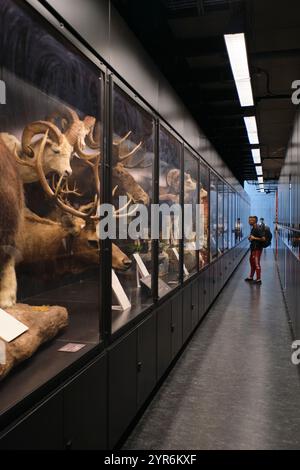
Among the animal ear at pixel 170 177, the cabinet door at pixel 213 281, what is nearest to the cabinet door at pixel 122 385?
the animal ear at pixel 170 177

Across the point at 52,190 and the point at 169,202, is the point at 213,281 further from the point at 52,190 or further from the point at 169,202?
the point at 52,190

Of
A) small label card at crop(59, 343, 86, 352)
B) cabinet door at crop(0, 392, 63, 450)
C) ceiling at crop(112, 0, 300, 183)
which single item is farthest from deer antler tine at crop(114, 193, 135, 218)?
cabinet door at crop(0, 392, 63, 450)

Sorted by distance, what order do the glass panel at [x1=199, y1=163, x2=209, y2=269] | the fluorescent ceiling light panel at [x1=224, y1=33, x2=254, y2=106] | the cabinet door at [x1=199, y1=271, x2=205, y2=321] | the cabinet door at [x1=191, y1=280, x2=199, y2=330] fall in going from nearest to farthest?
the fluorescent ceiling light panel at [x1=224, y1=33, x2=254, y2=106] → the cabinet door at [x1=191, y1=280, x2=199, y2=330] → the cabinet door at [x1=199, y1=271, x2=205, y2=321] → the glass panel at [x1=199, y1=163, x2=209, y2=269]

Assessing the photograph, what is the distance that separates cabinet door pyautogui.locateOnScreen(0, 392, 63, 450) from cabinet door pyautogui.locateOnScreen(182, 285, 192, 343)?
9.85 feet

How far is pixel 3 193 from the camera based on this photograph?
1.94m

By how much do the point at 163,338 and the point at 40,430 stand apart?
2.19 metres

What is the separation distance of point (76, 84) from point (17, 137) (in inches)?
19.5

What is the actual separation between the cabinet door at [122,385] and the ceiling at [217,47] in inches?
90.3

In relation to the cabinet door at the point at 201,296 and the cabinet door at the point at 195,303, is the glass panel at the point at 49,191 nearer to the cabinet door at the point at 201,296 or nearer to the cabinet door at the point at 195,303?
the cabinet door at the point at 195,303

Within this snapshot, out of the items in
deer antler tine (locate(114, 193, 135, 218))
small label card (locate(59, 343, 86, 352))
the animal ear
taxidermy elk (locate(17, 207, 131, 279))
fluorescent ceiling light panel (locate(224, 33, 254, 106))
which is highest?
fluorescent ceiling light panel (locate(224, 33, 254, 106))

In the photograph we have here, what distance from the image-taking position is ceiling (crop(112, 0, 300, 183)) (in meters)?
3.93

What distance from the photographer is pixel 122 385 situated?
278 cm

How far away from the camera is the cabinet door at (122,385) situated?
8.46 feet

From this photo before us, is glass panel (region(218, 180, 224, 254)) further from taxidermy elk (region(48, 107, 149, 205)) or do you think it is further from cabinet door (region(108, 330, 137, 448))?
taxidermy elk (region(48, 107, 149, 205))
